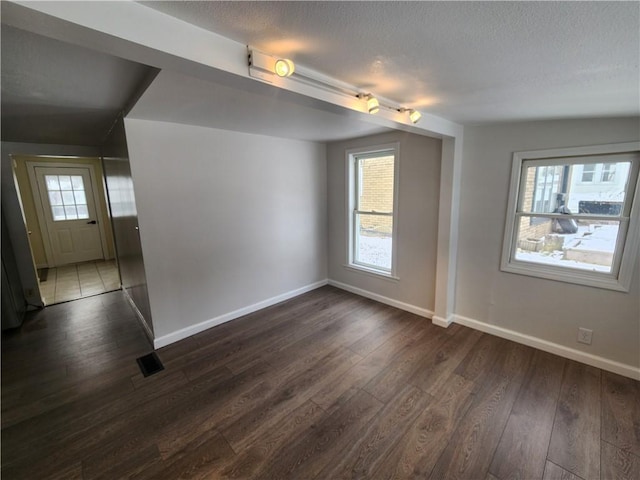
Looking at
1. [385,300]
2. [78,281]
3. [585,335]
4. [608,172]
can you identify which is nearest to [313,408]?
[385,300]

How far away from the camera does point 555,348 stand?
2643 millimetres

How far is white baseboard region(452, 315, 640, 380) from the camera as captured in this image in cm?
234

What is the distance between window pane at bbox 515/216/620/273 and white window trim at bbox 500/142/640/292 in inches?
2.0

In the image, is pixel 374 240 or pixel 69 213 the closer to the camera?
pixel 374 240

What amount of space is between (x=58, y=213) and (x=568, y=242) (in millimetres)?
8653

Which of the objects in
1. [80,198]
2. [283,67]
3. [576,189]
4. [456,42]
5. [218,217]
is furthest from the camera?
[80,198]

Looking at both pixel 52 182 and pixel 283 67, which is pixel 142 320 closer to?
pixel 283 67

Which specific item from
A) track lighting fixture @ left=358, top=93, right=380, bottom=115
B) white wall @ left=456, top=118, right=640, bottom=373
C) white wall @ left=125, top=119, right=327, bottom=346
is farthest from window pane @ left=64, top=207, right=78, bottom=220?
white wall @ left=456, top=118, right=640, bottom=373

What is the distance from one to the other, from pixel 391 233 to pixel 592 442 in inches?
99.0

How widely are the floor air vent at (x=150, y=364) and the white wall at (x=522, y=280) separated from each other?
10.7ft

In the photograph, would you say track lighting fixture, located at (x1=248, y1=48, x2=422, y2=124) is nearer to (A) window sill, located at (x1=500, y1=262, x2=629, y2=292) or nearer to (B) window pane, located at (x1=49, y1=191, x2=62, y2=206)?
(A) window sill, located at (x1=500, y1=262, x2=629, y2=292)

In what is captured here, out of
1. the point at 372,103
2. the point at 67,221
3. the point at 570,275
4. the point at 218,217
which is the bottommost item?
the point at 570,275

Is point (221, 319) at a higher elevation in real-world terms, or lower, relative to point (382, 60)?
lower

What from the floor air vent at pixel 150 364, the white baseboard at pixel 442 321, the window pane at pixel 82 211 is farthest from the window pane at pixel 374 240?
the window pane at pixel 82 211
